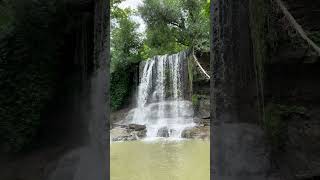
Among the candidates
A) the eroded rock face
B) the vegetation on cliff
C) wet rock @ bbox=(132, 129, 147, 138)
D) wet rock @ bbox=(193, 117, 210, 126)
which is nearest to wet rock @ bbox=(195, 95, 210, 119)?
wet rock @ bbox=(193, 117, 210, 126)

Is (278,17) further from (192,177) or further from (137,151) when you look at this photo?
(137,151)

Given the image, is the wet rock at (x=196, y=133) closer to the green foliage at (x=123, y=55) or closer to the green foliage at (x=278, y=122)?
the green foliage at (x=123, y=55)

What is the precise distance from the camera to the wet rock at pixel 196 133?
13703 millimetres

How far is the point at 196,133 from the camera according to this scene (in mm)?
14016

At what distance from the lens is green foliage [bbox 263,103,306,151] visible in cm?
377

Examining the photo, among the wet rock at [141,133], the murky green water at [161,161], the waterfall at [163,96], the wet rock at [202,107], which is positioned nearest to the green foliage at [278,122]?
the murky green water at [161,161]

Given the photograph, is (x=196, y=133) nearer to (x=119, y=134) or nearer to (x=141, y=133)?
(x=141, y=133)

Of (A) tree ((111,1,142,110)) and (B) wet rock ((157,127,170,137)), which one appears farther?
(A) tree ((111,1,142,110))

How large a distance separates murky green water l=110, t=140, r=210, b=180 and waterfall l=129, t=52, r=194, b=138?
434 centimetres

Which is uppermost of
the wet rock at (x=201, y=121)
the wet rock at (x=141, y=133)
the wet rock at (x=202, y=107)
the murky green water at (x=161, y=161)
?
the wet rock at (x=202, y=107)

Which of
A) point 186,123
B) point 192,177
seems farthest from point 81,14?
point 186,123

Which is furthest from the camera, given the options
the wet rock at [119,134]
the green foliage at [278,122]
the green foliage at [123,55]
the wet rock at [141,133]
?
the green foliage at [123,55]

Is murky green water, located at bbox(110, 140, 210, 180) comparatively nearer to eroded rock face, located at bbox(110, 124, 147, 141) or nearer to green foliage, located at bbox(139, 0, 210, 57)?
eroded rock face, located at bbox(110, 124, 147, 141)

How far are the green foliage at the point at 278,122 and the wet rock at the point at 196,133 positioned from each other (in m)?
9.74
